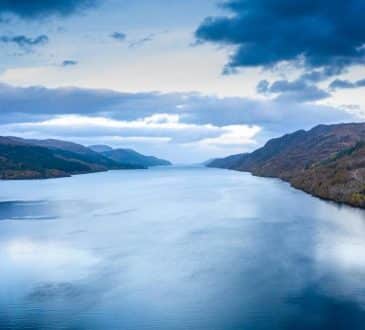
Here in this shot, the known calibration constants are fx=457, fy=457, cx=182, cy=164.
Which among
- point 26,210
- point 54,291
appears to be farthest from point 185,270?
point 26,210

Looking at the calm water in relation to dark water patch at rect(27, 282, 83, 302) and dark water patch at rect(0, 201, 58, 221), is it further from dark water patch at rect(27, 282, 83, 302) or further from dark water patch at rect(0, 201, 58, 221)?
dark water patch at rect(0, 201, 58, 221)

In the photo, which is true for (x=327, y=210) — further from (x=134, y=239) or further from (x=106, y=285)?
(x=106, y=285)

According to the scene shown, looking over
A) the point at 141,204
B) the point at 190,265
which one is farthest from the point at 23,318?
the point at 141,204

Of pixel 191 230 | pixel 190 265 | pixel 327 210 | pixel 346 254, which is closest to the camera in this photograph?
pixel 190 265

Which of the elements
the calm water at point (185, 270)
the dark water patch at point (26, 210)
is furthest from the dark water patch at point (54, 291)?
the dark water patch at point (26, 210)

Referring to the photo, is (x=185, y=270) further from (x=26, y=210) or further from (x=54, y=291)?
(x=26, y=210)

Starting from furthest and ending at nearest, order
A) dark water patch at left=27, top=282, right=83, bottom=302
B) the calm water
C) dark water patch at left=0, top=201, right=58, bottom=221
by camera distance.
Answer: dark water patch at left=0, top=201, right=58, bottom=221 < dark water patch at left=27, top=282, right=83, bottom=302 < the calm water

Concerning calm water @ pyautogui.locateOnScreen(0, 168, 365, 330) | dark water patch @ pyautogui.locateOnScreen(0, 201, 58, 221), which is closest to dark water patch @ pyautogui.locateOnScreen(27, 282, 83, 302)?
calm water @ pyautogui.locateOnScreen(0, 168, 365, 330)

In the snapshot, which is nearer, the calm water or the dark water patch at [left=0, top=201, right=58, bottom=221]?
the calm water
